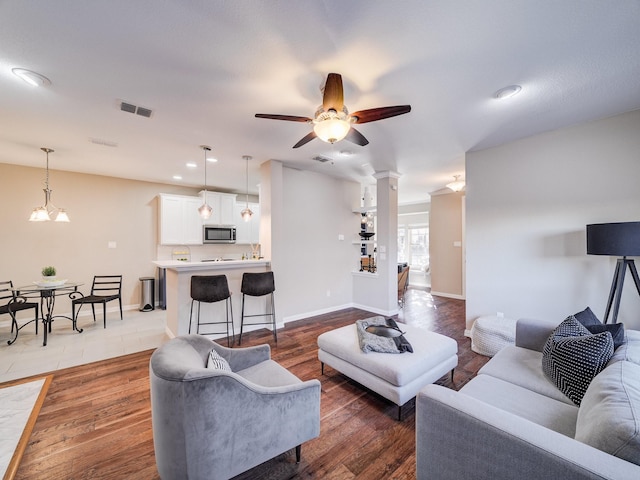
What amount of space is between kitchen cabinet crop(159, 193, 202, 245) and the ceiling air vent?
3.11 metres

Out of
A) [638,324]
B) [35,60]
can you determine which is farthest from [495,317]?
[35,60]

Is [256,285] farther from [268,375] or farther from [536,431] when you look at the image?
[536,431]

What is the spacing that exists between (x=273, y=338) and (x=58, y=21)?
3.66 m

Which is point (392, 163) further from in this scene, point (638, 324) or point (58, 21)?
point (58, 21)

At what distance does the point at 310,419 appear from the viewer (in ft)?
5.32

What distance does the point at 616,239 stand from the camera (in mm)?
2326

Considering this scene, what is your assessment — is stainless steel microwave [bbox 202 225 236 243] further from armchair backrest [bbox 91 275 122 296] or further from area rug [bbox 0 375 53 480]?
area rug [bbox 0 375 53 480]

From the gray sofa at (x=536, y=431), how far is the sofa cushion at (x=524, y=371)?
1 cm

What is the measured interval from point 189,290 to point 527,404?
11.9ft

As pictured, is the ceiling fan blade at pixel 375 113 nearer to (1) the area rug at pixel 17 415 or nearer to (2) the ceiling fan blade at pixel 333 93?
(2) the ceiling fan blade at pixel 333 93

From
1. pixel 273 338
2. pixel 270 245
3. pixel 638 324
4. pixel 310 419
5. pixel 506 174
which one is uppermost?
pixel 506 174

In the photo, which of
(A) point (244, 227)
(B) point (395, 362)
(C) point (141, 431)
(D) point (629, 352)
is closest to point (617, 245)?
(D) point (629, 352)

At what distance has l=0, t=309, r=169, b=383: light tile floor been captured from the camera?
2.96 m

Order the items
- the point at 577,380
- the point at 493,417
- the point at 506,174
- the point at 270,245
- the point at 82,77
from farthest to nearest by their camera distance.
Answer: the point at 270,245
the point at 506,174
the point at 82,77
the point at 577,380
the point at 493,417
